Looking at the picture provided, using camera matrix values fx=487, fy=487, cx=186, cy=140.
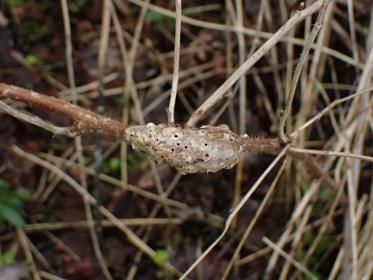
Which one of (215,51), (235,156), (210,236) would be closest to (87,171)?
(210,236)

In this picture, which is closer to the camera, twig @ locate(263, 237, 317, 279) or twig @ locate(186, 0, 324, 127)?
twig @ locate(186, 0, 324, 127)

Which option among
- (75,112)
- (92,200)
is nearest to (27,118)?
(75,112)

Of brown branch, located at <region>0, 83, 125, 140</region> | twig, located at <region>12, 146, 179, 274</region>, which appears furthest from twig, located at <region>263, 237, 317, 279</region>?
brown branch, located at <region>0, 83, 125, 140</region>

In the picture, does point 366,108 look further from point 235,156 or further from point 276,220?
point 235,156

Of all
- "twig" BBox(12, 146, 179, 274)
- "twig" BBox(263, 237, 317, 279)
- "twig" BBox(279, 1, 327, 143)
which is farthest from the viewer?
"twig" BBox(12, 146, 179, 274)

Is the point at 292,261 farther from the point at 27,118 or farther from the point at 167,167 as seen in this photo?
the point at 27,118

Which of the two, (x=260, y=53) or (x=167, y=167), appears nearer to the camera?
(x=260, y=53)

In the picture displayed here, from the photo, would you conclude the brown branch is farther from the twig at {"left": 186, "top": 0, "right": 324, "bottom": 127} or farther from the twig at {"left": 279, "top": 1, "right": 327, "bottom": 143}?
the twig at {"left": 279, "top": 1, "right": 327, "bottom": 143}

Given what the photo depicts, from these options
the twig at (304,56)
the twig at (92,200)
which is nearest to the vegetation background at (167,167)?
the twig at (92,200)
